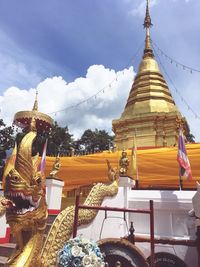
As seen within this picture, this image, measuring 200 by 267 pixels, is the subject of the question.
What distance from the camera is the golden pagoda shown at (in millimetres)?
18406

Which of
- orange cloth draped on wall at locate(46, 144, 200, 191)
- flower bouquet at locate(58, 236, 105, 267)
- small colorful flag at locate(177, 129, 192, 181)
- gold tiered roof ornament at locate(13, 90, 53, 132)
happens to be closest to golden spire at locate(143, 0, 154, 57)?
gold tiered roof ornament at locate(13, 90, 53, 132)

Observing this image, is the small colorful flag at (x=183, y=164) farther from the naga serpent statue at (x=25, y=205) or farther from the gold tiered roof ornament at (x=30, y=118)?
the gold tiered roof ornament at (x=30, y=118)

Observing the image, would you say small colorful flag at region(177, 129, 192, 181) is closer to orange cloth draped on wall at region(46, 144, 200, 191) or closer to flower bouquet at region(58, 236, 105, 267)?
orange cloth draped on wall at region(46, 144, 200, 191)

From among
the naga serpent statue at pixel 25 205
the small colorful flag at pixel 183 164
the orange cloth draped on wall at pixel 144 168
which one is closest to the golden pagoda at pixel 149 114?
the orange cloth draped on wall at pixel 144 168

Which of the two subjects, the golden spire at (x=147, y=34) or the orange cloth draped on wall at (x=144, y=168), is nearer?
the orange cloth draped on wall at (x=144, y=168)

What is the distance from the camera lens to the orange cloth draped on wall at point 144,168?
10805 mm

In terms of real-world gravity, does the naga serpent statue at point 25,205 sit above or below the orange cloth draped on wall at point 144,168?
below

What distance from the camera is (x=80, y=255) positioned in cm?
271

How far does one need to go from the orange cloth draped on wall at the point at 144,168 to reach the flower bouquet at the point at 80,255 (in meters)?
7.76

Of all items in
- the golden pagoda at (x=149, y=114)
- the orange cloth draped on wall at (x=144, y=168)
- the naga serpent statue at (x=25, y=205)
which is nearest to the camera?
the naga serpent statue at (x=25, y=205)

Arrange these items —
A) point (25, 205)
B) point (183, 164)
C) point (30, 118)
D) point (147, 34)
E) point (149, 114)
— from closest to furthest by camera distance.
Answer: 1. point (25, 205)
2. point (183, 164)
3. point (30, 118)
4. point (149, 114)
5. point (147, 34)

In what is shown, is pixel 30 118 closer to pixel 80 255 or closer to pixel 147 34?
pixel 80 255

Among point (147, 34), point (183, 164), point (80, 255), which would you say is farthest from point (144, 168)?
point (147, 34)

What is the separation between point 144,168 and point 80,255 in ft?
29.0
